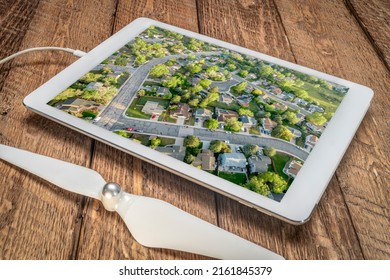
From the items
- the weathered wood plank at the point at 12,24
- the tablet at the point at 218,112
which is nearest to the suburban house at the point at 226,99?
the tablet at the point at 218,112

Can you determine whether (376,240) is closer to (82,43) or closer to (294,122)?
(294,122)

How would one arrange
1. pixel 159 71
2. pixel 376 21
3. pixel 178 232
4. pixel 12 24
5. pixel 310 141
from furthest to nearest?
pixel 376 21 → pixel 12 24 → pixel 159 71 → pixel 310 141 → pixel 178 232

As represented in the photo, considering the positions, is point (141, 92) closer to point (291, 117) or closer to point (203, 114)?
point (203, 114)

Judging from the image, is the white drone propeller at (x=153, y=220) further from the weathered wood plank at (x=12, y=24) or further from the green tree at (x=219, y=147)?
the weathered wood plank at (x=12, y=24)

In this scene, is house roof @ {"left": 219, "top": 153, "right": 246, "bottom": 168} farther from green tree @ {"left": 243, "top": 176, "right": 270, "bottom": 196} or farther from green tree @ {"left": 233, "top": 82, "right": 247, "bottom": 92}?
green tree @ {"left": 233, "top": 82, "right": 247, "bottom": 92}

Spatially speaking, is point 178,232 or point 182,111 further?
point 182,111

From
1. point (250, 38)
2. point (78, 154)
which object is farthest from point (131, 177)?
point (250, 38)

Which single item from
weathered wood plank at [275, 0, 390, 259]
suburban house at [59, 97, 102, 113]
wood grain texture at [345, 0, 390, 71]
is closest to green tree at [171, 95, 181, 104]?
suburban house at [59, 97, 102, 113]

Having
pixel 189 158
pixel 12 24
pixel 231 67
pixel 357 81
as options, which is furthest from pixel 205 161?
pixel 12 24
